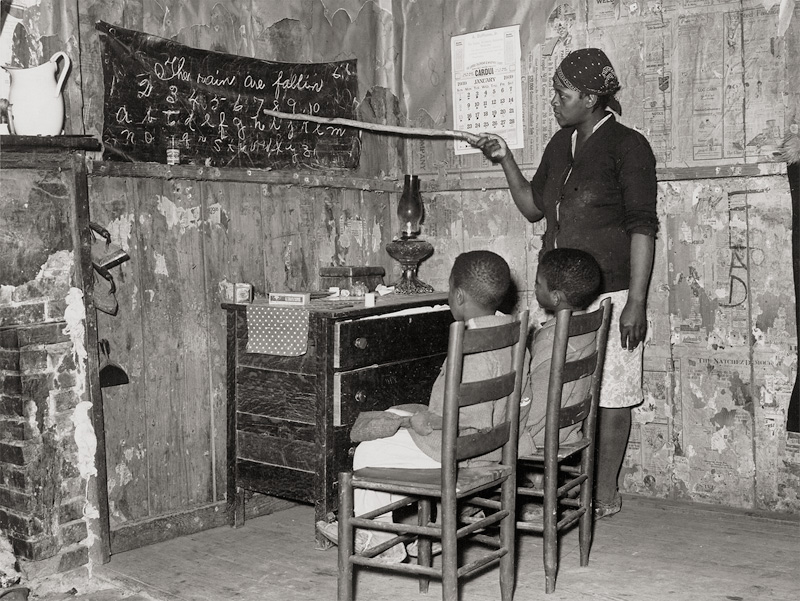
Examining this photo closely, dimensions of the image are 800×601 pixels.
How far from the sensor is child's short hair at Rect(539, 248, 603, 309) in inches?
128

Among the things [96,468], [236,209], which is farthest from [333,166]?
[96,468]

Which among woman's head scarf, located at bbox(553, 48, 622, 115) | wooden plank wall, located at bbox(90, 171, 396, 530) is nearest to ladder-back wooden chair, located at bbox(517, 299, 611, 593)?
woman's head scarf, located at bbox(553, 48, 622, 115)

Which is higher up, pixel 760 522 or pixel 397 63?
pixel 397 63

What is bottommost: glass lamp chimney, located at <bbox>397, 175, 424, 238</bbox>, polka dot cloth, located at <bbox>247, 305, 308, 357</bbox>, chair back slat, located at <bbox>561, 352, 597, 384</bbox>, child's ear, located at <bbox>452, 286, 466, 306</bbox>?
chair back slat, located at <bbox>561, 352, 597, 384</bbox>

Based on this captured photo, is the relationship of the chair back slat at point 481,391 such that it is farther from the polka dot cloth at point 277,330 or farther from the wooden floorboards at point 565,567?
the polka dot cloth at point 277,330

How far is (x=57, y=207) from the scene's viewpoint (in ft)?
10.5

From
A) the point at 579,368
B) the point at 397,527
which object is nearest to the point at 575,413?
the point at 579,368

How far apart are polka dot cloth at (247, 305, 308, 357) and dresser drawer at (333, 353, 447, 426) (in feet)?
0.69

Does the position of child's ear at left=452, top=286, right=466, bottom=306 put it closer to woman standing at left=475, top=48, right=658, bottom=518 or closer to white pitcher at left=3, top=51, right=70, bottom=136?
woman standing at left=475, top=48, right=658, bottom=518

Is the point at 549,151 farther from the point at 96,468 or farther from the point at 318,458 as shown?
the point at 96,468

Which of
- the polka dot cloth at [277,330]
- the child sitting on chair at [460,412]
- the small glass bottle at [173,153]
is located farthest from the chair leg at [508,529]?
the small glass bottle at [173,153]

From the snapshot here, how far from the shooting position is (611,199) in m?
3.78

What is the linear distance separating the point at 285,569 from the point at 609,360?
61.6 inches

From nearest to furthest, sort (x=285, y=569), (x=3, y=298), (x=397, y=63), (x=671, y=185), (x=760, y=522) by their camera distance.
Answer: (x=3, y=298) < (x=285, y=569) < (x=760, y=522) < (x=671, y=185) < (x=397, y=63)
